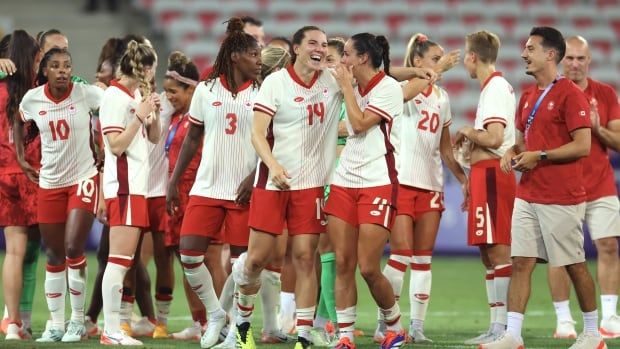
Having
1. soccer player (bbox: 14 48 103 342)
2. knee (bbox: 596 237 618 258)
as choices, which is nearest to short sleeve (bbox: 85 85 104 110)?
soccer player (bbox: 14 48 103 342)

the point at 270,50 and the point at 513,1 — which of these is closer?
the point at 270,50

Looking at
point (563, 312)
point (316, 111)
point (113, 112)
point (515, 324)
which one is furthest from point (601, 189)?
point (113, 112)

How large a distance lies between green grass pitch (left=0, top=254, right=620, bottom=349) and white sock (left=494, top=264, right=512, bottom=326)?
300 millimetres

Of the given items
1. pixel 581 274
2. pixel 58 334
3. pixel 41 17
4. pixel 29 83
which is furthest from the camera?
pixel 41 17

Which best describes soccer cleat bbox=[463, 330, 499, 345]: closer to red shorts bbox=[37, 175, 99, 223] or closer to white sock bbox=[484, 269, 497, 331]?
white sock bbox=[484, 269, 497, 331]

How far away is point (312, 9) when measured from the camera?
24.2 meters

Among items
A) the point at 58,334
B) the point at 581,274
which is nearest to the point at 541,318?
the point at 581,274

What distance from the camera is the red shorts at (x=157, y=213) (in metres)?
10.1

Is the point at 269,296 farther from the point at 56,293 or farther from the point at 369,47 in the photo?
the point at 369,47

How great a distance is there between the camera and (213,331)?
9.40 meters

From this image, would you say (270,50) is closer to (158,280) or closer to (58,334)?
(158,280)

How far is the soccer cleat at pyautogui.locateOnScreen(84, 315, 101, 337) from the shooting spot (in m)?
10.3

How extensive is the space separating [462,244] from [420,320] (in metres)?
8.51

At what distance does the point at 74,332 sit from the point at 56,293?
14.2 inches
